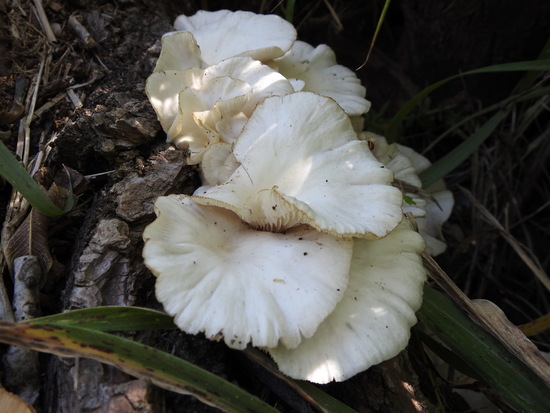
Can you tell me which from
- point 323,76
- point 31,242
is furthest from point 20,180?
point 323,76

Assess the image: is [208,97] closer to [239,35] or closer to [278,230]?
[239,35]

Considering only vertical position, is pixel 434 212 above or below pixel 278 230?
below

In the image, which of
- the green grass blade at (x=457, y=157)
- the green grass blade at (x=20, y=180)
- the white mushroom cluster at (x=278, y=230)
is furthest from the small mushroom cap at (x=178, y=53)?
the green grass blade at (x=457, y=157)

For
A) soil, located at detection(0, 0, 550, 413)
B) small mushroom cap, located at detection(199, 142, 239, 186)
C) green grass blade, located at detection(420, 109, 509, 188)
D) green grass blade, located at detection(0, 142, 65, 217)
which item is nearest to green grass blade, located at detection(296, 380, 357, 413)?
soil, located at detection(0, 0, 550, 413)

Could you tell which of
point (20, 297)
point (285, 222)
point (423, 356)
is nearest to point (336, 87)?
point (285, 222)

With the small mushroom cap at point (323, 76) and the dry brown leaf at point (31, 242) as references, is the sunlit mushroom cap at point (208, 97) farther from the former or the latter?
the dry brown leaf at point (31, 242)

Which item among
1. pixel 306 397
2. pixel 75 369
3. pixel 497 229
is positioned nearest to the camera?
pixel 75 369

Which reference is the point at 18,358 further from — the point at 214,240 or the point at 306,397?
the point at 306,397
